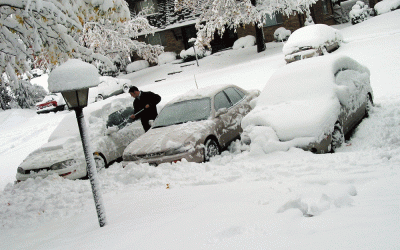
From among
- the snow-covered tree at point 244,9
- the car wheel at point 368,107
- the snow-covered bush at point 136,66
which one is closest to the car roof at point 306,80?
the car wheel at point 368,107

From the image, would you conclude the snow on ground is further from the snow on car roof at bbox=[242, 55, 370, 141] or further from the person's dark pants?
the person's dark pants

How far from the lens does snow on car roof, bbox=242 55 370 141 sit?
580 centimetres

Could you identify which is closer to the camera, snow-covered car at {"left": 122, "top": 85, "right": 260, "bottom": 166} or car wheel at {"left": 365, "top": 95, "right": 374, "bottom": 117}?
snow-covered car at {"left": 122, "top": 85, "right": 260, "bottom": 166}

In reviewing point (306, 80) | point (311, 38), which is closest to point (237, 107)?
point (306, 80)

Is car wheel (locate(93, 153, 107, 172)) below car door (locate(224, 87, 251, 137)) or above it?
below

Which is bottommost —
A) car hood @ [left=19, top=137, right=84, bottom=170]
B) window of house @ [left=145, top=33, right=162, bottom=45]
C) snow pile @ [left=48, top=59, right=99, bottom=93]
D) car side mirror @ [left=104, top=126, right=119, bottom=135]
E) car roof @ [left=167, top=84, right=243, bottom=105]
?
car hood @ [left=19, top=137, right=84, bottom=170]

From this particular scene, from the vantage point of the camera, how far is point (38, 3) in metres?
4.94

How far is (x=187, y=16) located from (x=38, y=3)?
26.2 meters

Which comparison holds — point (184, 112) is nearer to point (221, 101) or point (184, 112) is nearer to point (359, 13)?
point (221, 101)

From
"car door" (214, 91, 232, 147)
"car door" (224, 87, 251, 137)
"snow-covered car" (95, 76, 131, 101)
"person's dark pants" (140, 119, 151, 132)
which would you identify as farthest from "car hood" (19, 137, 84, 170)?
"snow-covered car" (95, 76, 131, 101)

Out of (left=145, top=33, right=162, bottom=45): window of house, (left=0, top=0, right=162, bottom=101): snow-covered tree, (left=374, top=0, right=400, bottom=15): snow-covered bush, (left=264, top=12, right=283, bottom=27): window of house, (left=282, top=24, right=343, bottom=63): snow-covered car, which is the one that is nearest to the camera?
(left=0, top=0, right=162, bottom=101): snow-covered tree

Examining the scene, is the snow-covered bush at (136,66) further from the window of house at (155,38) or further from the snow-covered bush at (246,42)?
the snow-covered bush at (246,42)

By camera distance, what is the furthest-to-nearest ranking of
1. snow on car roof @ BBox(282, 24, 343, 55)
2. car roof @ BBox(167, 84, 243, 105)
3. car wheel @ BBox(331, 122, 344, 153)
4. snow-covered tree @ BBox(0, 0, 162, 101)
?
1. snow on car roof @ BBox(282, 24, 343, 55)
2. car roof @ BBox(167, 84, 243, 105)
3. car wheel @ BBox(331, 122, 344, 153)
4. snow-covered tree @ BBox(0, 0, 162, 101)

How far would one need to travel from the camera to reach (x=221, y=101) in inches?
308
